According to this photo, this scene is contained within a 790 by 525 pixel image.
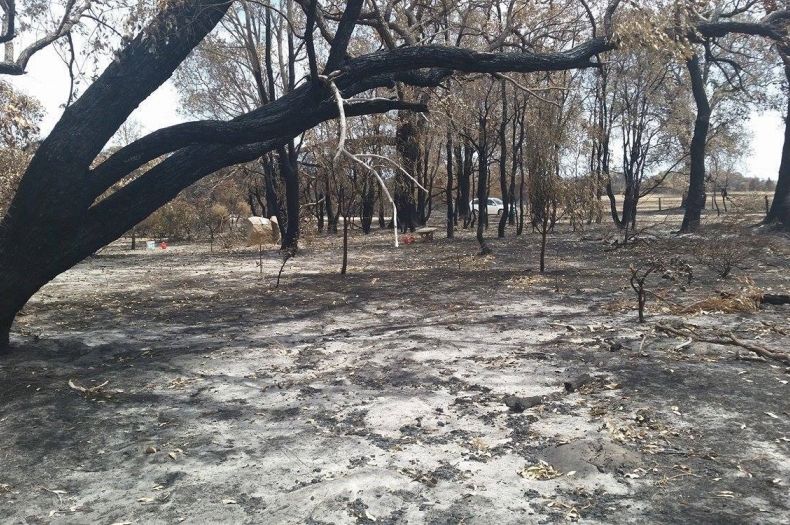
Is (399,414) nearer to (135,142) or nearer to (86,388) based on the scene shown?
(86,388)

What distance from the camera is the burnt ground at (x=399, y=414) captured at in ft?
10.3

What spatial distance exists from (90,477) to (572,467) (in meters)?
2.77

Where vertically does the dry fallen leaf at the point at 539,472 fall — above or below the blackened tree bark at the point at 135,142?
below

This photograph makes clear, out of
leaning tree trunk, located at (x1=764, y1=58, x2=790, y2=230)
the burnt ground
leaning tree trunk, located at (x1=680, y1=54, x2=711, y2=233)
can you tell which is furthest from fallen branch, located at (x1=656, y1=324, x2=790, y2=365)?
leaning tree trunk, located at (x1=680, y1=54, x2=711, y2=233)

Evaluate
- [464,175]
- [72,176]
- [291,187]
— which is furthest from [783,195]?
[72,176]

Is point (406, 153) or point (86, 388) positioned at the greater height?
point (406, 153)

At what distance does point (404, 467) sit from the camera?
3533mm

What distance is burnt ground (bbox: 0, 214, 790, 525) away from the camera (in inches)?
124

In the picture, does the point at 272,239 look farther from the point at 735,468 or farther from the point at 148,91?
the point at 735,468

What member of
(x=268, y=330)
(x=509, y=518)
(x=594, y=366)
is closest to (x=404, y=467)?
(x=509, y=518)

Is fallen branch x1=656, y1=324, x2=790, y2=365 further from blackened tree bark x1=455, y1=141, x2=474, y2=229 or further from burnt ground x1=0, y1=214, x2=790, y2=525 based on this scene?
blackened tree bark x1=455, y1=141, x2=474, y2=229

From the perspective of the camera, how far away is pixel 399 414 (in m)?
4.39

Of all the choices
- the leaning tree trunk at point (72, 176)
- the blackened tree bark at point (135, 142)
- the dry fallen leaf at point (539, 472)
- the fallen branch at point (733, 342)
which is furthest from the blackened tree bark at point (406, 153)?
the dry fallen leaf at point (539, 472)

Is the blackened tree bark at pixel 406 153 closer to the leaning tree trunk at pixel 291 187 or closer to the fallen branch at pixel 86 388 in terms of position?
the leaning tree trunk at pixel 291 187
